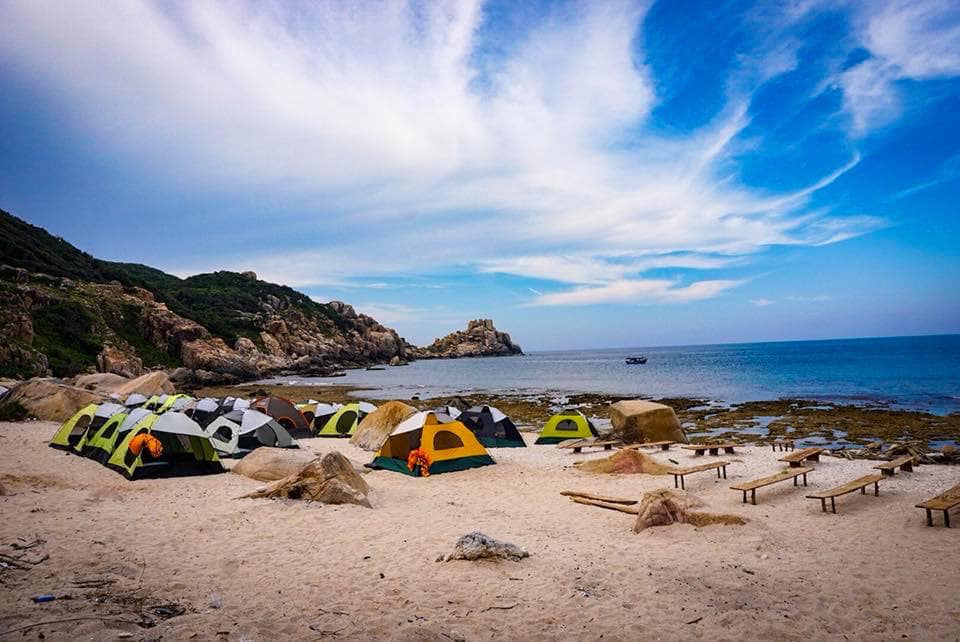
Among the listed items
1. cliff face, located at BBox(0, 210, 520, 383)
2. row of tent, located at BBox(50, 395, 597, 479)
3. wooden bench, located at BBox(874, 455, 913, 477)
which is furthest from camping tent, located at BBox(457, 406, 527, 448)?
cliff face, located at BBox(0, 210, 520, 383)

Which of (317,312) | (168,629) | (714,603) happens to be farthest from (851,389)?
(317,312)

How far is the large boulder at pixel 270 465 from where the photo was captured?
1302 centimetres

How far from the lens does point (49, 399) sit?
72.3ft

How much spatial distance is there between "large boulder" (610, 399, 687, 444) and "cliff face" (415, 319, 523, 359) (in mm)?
147010

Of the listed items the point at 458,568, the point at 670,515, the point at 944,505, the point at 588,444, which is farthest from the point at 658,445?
the point at 458,568

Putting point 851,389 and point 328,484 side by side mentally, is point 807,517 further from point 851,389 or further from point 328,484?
point 851,389

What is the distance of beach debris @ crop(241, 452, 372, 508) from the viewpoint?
1055 cm

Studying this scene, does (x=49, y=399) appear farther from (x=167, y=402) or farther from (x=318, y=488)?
(x=318, y=488)

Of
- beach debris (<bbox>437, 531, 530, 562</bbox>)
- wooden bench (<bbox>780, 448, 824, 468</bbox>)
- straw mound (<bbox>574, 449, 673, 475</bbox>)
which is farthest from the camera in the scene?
straw mound (<bbox>574, 449, 673, 475</bbox>)

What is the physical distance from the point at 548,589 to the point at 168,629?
4.30 m

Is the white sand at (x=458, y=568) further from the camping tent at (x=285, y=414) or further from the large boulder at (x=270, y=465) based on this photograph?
the camping tent at (x=285, y=414)

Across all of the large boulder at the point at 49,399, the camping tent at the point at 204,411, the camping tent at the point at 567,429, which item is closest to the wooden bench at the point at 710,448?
the camping tent at the point at 567,429

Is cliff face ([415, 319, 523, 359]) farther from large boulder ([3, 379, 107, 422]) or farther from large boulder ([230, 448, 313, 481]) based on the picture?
large boulder ([230, 448, 313, 481])

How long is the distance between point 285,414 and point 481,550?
1842 cm
